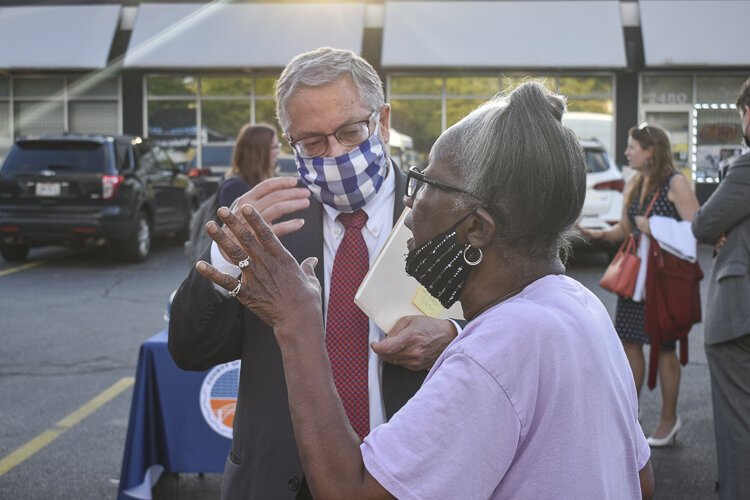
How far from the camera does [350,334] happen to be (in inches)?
98.4

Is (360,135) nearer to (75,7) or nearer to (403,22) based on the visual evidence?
(403,22)

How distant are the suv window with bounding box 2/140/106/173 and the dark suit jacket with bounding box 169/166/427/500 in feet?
38.5

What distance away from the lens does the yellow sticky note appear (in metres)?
2.50

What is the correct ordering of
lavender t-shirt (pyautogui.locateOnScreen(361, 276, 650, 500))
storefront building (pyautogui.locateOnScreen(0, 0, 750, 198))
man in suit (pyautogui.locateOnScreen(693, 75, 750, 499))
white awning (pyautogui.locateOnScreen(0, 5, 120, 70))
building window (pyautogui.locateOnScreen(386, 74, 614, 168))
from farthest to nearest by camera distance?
white awning (pyautogui.locateOnScreen(0, 5, 120, 70)) < building window (pyautogui.locateOnScreen(386, 74, 614, 168)) < storefront building (pyautogui.locateOnScreen(0, 0, 750, 198)) < man in suit (pyautogui.locateOnScreen(693, 75, 750, 499)) < lavender t-shirt (pyautogui.locateOnScreen(361, 276, 650, 500))

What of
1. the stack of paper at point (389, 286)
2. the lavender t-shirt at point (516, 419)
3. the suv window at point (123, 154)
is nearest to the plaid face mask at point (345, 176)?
the stack of paper at point (389, 286)

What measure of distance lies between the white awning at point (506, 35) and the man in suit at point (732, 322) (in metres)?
16.8

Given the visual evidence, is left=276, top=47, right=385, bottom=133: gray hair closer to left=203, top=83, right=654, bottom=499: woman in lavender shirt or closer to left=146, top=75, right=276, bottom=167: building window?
left=203, top=83, right=654, bottom=499: woman in lavender shirt

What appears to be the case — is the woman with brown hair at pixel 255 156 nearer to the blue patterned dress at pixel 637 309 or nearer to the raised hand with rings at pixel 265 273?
the blue patterned dress at pixel 637 309

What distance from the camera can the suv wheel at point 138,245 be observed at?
14219 millimetres

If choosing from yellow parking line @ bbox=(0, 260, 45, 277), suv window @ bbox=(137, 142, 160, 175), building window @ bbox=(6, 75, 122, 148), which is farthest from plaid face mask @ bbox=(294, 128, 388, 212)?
building window @ bbox=(6, 75, 122, 148)

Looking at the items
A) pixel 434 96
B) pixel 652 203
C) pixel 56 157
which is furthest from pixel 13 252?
pixel 652 203

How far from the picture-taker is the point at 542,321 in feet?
4.93

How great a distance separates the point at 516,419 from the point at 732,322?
3.02m

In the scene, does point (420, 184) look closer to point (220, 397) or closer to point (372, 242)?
point (372, 242)
